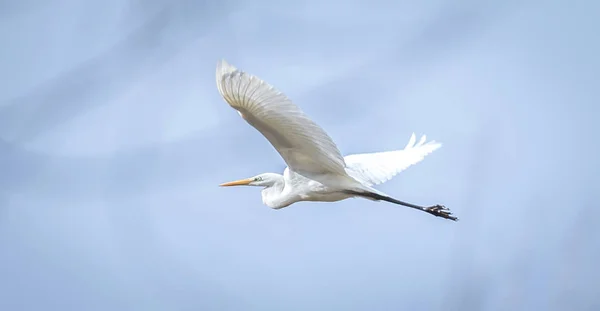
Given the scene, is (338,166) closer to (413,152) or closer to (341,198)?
(341,198)

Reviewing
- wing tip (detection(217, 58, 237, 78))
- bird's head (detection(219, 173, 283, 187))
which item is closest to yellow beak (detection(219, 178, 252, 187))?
bird's head (detection(219, 173, 283, 187))

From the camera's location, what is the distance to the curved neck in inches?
313

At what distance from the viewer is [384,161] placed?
340 inches

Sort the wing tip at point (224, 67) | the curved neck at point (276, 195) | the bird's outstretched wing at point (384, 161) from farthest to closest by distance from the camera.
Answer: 1. the bird's outstretched wing at point (384, 161)
2. the curved neck at point (276, 195)
3. the wing tip at point (224, 67)

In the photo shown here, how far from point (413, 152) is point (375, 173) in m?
0.78

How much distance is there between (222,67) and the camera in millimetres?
5859

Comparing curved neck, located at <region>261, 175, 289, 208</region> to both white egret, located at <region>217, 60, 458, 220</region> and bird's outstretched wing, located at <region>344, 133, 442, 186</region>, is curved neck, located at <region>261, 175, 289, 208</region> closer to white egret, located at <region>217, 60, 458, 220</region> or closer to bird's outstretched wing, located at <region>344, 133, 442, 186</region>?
white egret, located at <region>217, 60, 458, 220</region>

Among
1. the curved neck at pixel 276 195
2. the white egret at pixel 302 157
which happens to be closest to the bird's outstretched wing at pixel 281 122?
the white egret at pixel 302 157

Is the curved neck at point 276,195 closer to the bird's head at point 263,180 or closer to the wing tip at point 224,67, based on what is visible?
the bird's head at point 263,180

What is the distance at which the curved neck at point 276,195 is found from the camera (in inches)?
313

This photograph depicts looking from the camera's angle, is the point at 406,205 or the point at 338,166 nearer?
the point at 338,166

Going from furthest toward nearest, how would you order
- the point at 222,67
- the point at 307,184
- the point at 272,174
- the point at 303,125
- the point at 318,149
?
the point at 272,174 < the point at 307,184 < the point at 318,149 < the point at 303,125 < the point at 222,67

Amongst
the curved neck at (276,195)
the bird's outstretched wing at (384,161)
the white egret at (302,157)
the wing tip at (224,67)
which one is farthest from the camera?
the bird's outstretched wing at (384,161)

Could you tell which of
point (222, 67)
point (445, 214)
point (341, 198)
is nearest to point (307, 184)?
point (341, 198)
